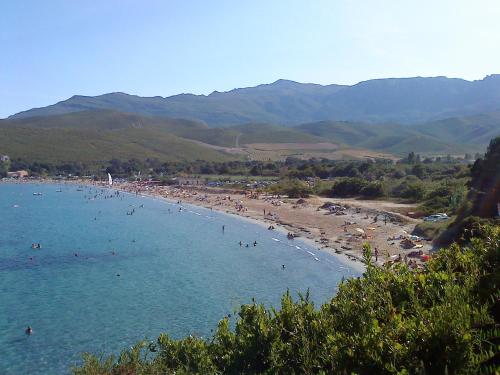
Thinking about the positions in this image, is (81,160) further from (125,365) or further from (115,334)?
(125,365)

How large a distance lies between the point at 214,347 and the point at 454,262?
196 inches

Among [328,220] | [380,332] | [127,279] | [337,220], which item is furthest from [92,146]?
[380,332]

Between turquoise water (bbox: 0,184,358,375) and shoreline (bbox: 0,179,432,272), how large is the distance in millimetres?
2281

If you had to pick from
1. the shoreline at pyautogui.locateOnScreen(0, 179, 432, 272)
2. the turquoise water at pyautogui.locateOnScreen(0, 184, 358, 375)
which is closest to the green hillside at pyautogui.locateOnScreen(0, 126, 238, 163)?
the shoreline at pyautogui.locateOnScreen(0, 179, 432, 272)

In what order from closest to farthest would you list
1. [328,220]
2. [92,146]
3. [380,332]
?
[380,332] < [328,220] < [92,146]

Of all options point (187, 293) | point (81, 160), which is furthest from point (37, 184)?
point (187, 293)

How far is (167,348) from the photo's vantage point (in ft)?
37.1

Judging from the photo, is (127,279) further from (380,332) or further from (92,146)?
(92,146)

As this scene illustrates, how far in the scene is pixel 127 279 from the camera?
35.5 m

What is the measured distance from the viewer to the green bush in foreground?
229 inches

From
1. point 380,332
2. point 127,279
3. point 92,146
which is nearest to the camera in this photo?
point 380,332

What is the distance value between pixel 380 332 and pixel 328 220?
50.6 meters

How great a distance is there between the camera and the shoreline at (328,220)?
134ft

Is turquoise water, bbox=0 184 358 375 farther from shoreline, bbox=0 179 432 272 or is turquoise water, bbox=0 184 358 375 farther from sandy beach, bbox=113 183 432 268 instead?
sandy beach, bbox=113 183 432 268
